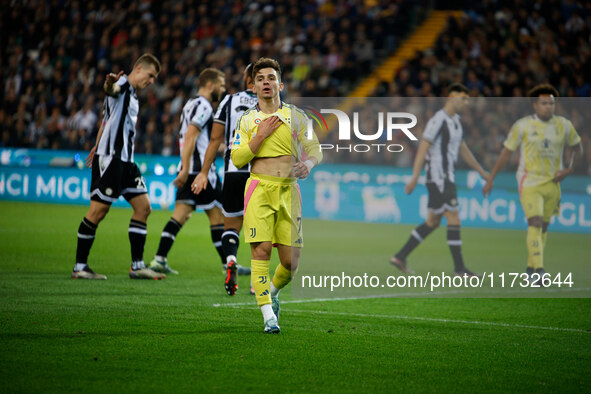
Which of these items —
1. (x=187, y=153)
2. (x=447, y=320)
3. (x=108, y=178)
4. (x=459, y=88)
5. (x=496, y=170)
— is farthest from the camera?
(x=459, y=88)

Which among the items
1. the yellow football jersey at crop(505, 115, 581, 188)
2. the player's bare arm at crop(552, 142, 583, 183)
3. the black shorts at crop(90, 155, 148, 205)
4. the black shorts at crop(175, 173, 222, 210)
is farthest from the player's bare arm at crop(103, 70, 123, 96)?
the player's bare arm at crop(552, 142, 583, 183)

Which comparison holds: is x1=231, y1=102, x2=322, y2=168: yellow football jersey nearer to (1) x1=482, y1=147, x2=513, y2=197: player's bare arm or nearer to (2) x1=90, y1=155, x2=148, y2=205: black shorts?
(2) x1=90, y1=155, x2=148, y2=205: black shorts

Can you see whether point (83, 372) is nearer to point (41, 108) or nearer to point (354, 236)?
point (354, 236)

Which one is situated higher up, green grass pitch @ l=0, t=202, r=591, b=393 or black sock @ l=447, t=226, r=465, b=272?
black sock @ l=447, t=226, r=465, b=272

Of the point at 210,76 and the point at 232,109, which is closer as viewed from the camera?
the point at 232,109

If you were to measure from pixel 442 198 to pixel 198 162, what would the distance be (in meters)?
2.84

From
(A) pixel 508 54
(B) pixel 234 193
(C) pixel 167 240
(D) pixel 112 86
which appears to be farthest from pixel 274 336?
(A) pixel 508 54

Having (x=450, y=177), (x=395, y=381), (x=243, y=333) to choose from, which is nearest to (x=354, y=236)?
(x=450, y=177)

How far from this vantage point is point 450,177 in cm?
1070

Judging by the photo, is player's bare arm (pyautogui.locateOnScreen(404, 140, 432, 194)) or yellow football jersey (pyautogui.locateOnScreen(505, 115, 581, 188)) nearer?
yellow football jersey (pyautogui.locateOnScreen(505, 115, 581, 188))

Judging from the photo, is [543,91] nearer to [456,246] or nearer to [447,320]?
[456,246]

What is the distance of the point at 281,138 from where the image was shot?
22.0 feet

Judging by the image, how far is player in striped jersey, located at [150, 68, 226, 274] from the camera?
10039mm

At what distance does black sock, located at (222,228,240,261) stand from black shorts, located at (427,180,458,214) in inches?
111
